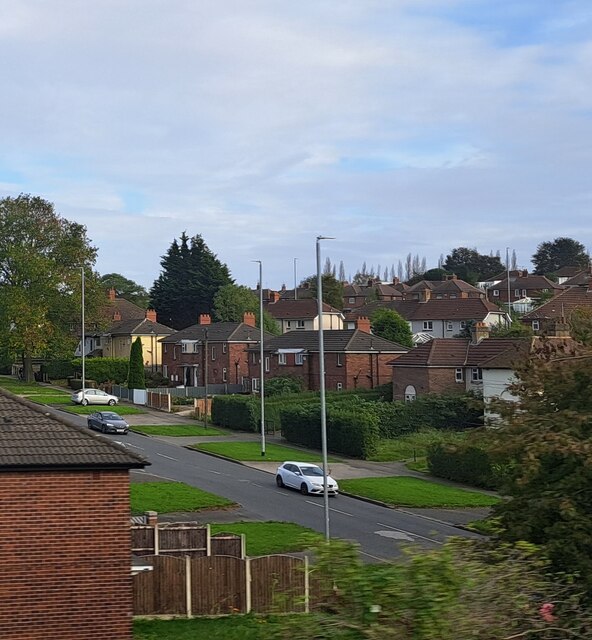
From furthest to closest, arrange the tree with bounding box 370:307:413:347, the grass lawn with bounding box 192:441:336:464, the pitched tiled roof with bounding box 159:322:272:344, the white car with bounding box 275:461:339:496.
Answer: the tree with bounding box 370:307:413:347
the pitched tiled roof with bounding box 159:322:272:344
the grass lawn with bounding box 192:441:336:464
the white car with bounding box 275:461:339:496

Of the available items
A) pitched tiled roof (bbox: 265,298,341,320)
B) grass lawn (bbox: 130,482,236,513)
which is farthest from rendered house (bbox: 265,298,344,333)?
grass lawn (bbox: 130,482,236,513)

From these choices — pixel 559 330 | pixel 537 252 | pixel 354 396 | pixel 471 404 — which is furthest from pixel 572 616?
pixel 537 252

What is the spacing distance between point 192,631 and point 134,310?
87.9 m

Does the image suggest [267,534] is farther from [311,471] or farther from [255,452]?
[255,452]

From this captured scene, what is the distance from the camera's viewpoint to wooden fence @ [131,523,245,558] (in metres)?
23.7

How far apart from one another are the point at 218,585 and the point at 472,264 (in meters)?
159

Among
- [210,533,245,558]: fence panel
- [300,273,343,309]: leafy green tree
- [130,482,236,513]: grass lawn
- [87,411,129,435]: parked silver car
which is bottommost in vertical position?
[130,482,236,513]: grass lawn

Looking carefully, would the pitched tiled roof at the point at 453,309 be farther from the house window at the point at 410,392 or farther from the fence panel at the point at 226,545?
the fence panel at the point at 226,545

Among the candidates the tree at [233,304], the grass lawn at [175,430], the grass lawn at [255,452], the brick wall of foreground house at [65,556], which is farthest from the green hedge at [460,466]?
the tree at [233,304]

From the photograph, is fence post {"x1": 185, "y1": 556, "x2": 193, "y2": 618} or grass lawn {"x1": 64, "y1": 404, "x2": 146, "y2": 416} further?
grass lawn {"x1": 64, "y1": 404, "x2": 146, "y2": 416}

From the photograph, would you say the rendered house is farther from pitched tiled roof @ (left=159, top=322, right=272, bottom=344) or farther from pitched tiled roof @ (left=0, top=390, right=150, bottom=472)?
pitched tiled roof @ (left=0, top=390, right=150, bottom=472)

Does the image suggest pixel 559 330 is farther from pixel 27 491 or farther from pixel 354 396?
pixel 27 491

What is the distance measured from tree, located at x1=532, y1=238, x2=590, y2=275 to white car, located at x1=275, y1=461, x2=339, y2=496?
13985cm

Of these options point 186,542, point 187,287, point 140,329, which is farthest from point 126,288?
point 186,542
